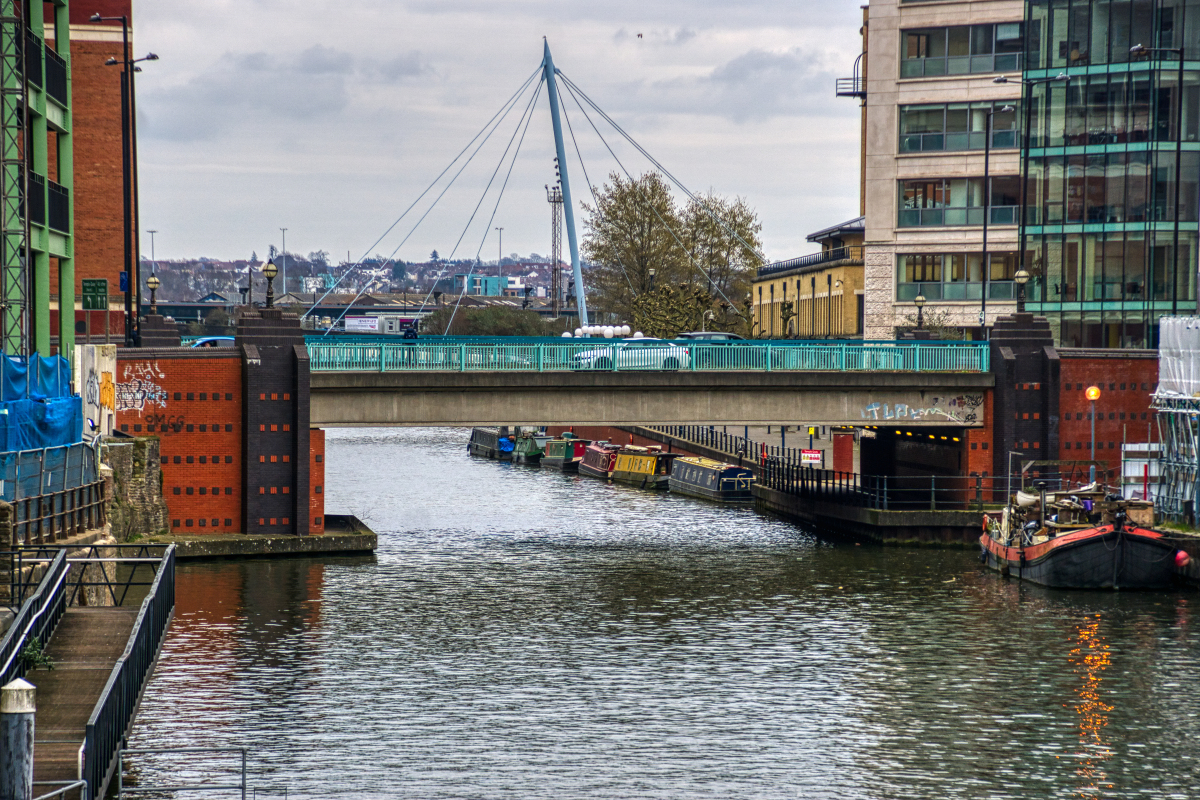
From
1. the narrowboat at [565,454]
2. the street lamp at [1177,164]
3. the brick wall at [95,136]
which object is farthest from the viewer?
the narrowboat at [565,454]

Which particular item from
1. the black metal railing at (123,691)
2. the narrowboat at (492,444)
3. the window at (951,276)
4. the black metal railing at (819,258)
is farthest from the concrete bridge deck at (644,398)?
the narrowboat at (492,444)

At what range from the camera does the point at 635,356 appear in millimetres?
53094

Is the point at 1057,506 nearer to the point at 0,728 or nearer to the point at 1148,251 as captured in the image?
the point at 1148,251

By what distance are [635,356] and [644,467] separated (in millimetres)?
32001

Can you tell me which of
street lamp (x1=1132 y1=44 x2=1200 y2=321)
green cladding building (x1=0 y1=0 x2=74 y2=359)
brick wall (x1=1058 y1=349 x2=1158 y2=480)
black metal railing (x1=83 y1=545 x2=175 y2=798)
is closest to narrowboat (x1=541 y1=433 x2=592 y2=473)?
street lamp (x1=1132 y1=44 x2=1200 y2=321)

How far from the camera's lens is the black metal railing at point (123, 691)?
18.1 metres

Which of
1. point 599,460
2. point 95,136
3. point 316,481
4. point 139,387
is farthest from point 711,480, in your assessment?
point 95,136

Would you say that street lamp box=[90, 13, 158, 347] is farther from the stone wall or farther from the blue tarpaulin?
the blue tarpaulin

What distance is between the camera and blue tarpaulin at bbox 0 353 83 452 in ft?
96.1

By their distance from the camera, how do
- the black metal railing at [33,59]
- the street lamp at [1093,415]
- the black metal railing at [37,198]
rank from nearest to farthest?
the black metal railing at [33,59] → the black metal railing at [37,198] → the street lamp at [1093,415]

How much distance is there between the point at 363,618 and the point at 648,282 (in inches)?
2978

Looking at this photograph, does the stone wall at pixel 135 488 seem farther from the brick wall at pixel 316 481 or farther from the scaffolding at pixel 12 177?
the scaffolding at pixel 12 177

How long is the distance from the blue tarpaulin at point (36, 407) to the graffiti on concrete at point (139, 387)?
12.6 metres

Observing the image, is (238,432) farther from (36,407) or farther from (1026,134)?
(1026,134)
